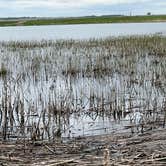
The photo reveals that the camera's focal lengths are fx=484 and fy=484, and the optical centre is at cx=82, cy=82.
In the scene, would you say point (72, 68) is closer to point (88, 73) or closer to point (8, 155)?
point (88, 73)

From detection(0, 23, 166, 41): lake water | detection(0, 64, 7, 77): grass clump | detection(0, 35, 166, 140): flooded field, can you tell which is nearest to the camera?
detection(0, 35, 166, 140): flooded field

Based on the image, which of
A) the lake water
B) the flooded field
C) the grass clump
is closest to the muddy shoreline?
the flooded field

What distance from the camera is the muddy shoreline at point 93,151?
21.6 feet

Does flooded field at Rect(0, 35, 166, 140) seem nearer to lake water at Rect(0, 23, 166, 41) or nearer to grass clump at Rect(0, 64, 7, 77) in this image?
grass clump at Rect(0, 64, 7, 77)

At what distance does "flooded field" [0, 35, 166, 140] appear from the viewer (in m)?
10.4

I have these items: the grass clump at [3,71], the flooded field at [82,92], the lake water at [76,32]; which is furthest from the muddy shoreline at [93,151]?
the lake water at [76,32]

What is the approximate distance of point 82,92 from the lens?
566 inches

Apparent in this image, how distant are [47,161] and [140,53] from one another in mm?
16589

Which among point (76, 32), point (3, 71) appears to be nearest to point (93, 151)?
point (3, 71)

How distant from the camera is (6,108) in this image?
1076 cm

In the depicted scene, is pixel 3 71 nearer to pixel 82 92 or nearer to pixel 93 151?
pixel 82 92

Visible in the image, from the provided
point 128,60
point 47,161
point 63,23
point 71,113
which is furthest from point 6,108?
point 63,23

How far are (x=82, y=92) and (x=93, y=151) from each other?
21.2 feet

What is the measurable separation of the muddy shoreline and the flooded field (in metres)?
0.74
